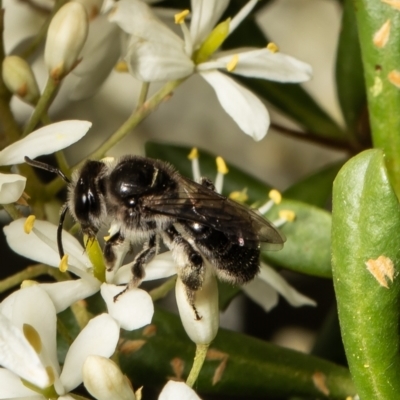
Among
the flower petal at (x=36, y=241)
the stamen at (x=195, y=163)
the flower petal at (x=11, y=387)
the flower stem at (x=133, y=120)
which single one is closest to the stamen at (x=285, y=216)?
the stamen at (x=195, y=163)

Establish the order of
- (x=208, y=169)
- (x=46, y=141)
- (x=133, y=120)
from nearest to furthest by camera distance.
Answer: (x=46, y=141)
(x=133, y=120)
(x=208, y=169)

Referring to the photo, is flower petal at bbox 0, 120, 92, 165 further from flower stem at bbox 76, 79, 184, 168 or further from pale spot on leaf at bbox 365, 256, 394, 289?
pale spot on leaf at bbox 365, 256, 394, 289

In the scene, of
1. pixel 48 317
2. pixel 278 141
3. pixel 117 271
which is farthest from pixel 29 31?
pixel 278 141

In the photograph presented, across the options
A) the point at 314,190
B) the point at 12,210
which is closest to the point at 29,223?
the point at 12,210

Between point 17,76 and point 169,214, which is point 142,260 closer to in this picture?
point 169,214

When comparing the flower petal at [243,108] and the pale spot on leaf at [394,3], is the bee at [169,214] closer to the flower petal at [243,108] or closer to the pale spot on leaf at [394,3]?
the flower petal at [243,108]

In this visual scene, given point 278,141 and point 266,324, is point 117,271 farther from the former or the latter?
point 278,141

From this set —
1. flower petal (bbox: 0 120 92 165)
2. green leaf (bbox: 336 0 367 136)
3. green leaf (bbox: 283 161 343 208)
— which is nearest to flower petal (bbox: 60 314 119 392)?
flower petal (bbox: 0 120 92 165)
